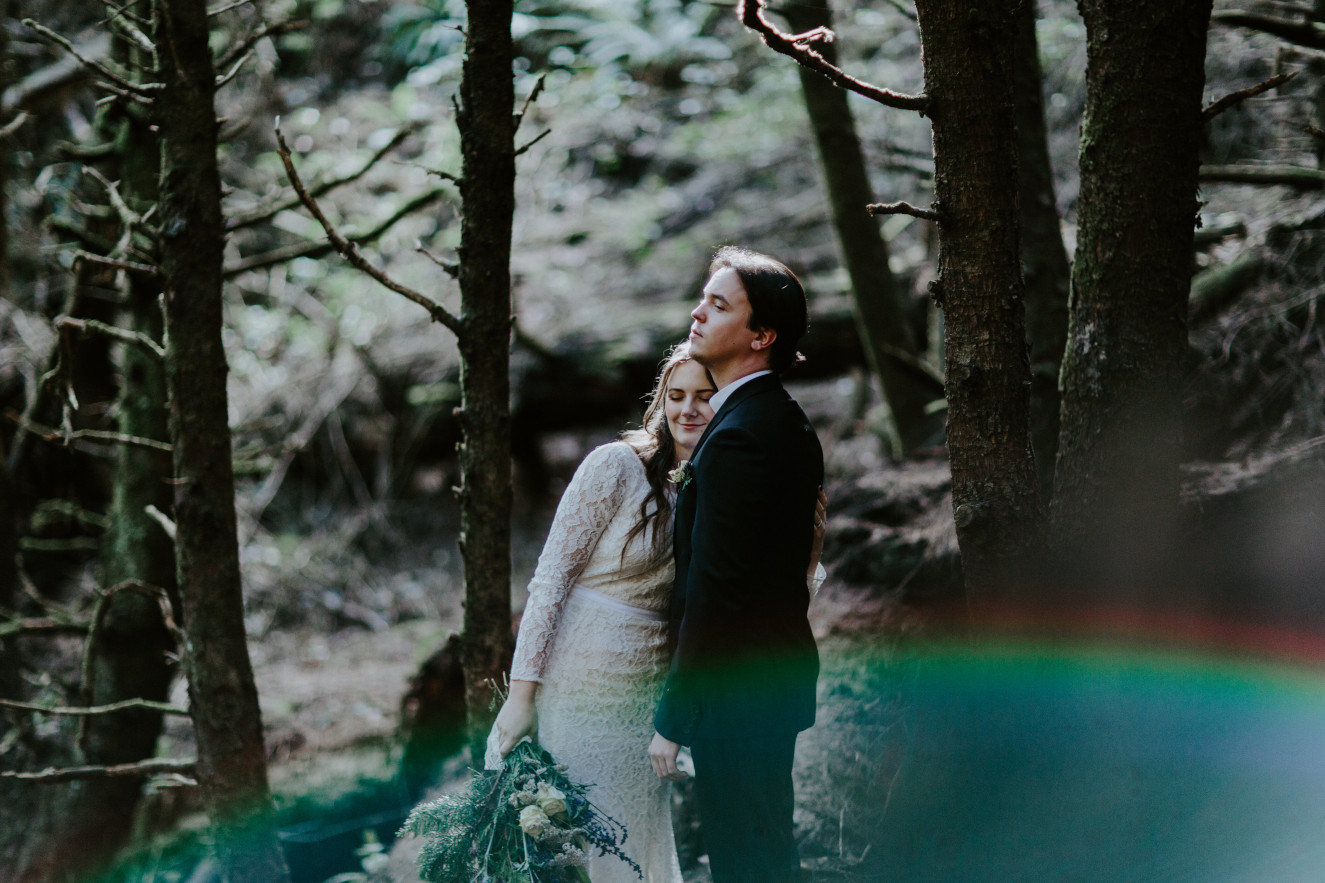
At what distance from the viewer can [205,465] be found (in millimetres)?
3932

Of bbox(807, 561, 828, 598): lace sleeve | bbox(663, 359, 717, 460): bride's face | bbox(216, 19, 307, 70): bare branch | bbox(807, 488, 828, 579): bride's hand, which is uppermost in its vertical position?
bbox(216, 19, 307, 70): bare branch

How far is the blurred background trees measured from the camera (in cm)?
296

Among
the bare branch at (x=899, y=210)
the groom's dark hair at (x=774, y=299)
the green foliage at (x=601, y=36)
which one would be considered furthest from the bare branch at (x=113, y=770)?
the green foliage at (x=601, y=36)

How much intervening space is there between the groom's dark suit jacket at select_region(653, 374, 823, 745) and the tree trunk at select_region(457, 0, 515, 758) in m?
1.24

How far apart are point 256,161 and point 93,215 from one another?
3961mm

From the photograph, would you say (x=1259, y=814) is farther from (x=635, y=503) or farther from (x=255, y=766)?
(x=255, y=766)

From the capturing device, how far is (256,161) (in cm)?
910

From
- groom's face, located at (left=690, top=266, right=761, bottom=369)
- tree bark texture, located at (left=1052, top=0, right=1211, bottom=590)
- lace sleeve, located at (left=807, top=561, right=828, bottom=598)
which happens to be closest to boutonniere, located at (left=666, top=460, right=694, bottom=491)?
groom's face, located at (left=690, top=266, right=761, bottom=369)

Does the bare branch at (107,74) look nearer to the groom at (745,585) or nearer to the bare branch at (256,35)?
the bare branch at (256,35)

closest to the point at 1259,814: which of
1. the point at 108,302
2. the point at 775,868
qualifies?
the point at 775,868

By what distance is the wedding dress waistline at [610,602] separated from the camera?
2910 millimetres

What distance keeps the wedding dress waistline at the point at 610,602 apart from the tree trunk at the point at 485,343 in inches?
36.9

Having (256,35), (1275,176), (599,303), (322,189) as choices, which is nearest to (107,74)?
(256,35)

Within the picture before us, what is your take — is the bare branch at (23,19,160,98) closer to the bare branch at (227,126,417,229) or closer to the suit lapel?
the bare branch at (227,126,417,229)
